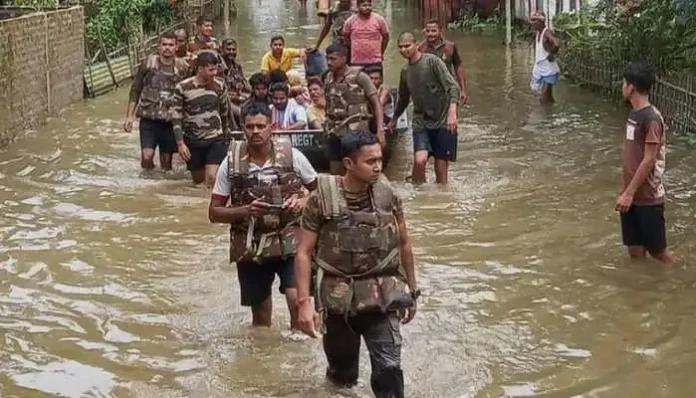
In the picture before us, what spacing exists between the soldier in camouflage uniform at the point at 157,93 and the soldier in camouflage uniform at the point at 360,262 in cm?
650

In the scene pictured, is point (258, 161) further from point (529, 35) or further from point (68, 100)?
point (529, 35)

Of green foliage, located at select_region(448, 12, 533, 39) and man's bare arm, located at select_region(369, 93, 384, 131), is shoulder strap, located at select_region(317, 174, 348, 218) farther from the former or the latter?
green foliage, located at select_region(448, 12, 533, 39)

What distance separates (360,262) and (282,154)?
4.18ft

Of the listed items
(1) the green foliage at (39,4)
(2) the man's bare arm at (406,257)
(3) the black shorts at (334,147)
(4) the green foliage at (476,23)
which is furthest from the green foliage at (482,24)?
(2) the man's bare arm at (406,257)

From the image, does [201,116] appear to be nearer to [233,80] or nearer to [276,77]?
[276,77]

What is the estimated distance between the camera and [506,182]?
12.4m

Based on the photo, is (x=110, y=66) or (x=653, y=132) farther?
(x=110, y=66)

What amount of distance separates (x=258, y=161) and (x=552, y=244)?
3.79 meters

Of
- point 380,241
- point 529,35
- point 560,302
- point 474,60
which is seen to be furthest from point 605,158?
point 529,35

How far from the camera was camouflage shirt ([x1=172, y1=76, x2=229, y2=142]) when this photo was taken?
10992 mm

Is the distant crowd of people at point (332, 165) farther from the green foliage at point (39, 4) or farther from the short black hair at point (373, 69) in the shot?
the green foliage at point (39, 4)

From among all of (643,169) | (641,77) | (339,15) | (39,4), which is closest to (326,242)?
(643,169)

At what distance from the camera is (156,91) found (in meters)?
12.1

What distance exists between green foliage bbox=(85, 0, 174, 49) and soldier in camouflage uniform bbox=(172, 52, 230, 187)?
9806 mm
